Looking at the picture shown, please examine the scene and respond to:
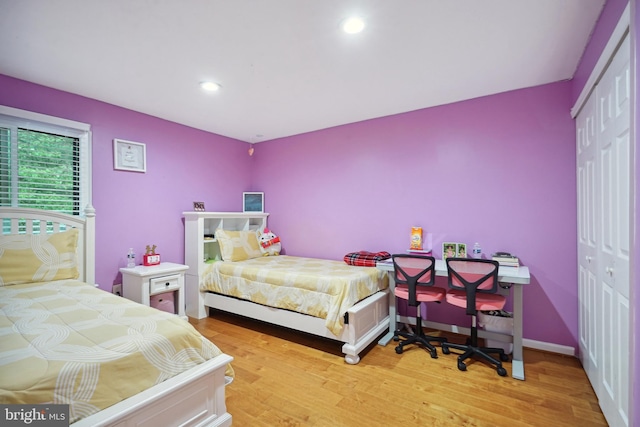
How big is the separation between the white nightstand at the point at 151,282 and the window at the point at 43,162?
82 cm

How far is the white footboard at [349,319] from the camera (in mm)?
2543

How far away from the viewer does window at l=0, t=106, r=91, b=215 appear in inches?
101

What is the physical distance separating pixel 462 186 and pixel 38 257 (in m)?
3.90

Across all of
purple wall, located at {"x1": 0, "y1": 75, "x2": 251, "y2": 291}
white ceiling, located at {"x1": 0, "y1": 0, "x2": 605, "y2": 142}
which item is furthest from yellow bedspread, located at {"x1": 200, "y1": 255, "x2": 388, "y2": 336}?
white ceiling, located at {"x1": 0, "y1": 0, "x2": 605, "y2": 142}

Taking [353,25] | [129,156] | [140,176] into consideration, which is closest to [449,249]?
[353,25]

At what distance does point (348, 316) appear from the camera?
256 cm

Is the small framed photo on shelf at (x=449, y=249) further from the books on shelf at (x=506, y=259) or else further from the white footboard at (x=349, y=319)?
the white footboard at (x=349, y=319)

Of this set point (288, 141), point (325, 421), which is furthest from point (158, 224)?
point (325, 421)

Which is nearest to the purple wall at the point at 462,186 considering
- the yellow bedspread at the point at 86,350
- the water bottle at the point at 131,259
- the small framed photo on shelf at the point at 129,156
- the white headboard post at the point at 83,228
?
the small framed photo on shelf at the point at 129,156

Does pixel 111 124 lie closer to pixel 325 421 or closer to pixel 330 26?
pixel 330 26

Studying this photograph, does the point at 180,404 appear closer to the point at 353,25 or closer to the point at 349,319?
the point at 349,319

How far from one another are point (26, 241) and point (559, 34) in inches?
166

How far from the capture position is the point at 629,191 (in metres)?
1.35

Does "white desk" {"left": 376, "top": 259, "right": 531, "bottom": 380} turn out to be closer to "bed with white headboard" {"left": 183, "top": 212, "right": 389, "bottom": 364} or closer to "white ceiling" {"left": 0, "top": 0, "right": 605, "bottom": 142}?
"bed with white headboard" {"left": 183, "top": 212, "right": 389, "bottom": 364}
